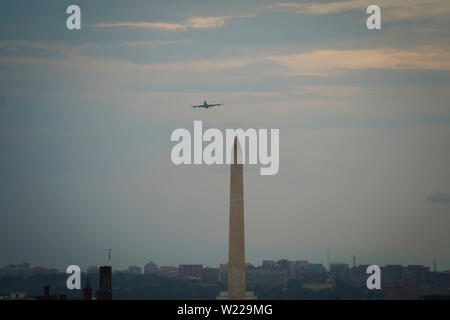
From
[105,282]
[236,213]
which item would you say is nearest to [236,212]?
[236,213]

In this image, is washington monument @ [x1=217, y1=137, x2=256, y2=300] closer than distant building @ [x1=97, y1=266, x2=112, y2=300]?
Yes

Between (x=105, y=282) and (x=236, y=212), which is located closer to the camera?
(x=236, y=212)

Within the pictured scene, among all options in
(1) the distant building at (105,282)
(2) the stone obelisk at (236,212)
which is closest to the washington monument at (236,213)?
(2) the stone obelisk at (236,212)

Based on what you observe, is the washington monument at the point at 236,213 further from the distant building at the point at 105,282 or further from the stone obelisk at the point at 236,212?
the distant building at the point at 105,282

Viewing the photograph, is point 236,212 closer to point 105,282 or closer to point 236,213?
point 236,213

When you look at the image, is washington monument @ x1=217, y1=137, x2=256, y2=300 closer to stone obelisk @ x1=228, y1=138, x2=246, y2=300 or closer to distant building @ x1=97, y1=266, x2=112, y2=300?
stone obelisk @ x1=228, y1=138, x2=246, y2=300

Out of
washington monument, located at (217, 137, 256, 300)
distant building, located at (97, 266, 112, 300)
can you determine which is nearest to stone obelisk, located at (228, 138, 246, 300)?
washington monument, located at (217, 137, 256, 300)

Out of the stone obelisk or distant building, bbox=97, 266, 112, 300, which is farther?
distant building, bbox=97, 266, 112, 300

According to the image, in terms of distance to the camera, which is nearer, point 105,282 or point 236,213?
point 236,213

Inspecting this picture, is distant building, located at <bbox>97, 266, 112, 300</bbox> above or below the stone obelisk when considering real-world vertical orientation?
below

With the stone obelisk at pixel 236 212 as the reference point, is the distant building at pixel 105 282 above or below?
below
